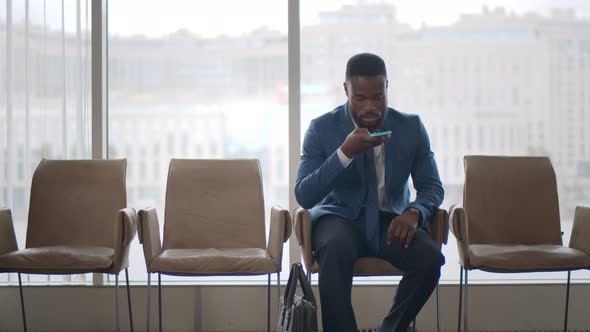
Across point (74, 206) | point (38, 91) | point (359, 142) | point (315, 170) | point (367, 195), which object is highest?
point (38, 91)

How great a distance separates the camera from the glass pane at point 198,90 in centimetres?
420

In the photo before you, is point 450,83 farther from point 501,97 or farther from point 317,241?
point 317,241

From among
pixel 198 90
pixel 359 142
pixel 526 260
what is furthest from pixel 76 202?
pixel 526 260

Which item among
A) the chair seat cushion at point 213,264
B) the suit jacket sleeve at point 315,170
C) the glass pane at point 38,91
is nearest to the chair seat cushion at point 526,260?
the suit jacket sleeve at point 315,170

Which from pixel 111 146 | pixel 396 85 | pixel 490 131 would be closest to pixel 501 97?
pixel 490 131

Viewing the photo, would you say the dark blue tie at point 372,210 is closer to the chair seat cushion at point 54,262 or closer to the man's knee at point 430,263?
the man's knee at point 430,263

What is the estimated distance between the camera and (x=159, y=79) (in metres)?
4.21

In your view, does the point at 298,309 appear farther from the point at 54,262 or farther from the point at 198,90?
the point at 198,90

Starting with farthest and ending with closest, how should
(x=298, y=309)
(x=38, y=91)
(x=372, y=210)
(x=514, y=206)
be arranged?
(x=38, y=91) → (x=514, y=206) → (x=372, y=210) → (x=298, y=309)

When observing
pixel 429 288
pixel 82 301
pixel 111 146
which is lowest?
pixel 82 301

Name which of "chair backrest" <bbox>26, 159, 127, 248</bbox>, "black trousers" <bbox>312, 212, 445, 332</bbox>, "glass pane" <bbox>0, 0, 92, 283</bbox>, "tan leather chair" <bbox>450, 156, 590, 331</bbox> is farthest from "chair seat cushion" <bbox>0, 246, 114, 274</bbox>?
"tan leather chair" <bbox>450, 156, 590, 331</bbox>

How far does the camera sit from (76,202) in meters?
3.83

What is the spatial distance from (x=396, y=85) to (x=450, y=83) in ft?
1.05

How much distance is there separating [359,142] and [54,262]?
5.08ft
